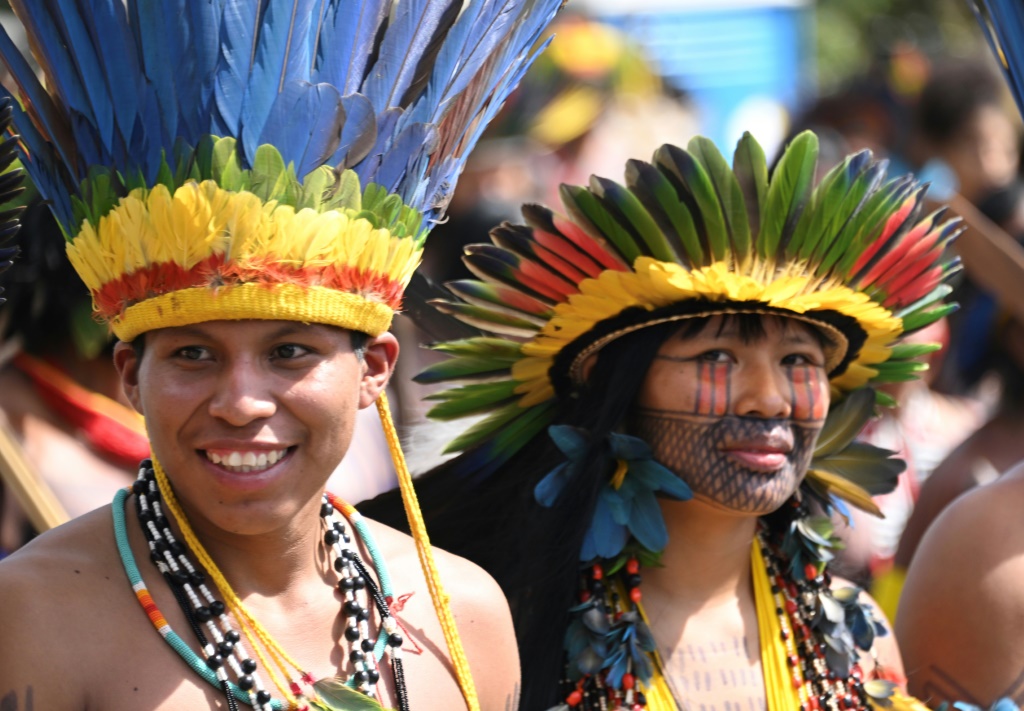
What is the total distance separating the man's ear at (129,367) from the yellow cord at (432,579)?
1.54ft

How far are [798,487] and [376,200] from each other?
1.52 metres

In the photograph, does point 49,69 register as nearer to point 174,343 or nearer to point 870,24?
point 174,343

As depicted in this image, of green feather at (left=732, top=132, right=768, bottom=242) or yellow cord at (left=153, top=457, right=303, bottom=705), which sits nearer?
yellow cord at (left=153, top=457, right=303, bottom=705)

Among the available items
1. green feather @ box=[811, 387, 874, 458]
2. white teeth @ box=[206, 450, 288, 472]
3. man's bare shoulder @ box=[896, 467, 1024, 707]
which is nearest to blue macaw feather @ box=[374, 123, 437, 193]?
white teeth @ box=[206, 450, 288, 472]

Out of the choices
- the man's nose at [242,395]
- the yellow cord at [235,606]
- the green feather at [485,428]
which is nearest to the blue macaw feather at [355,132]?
the man's nose at [242,395]

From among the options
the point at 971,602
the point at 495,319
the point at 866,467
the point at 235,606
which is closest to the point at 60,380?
the point at 495,319

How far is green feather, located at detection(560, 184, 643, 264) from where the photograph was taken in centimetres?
328

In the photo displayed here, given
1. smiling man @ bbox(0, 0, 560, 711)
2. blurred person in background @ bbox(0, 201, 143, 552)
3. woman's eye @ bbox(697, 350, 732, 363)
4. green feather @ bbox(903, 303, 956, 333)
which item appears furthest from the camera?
blurred person in background @ bbox(0, 201, 143, 552)

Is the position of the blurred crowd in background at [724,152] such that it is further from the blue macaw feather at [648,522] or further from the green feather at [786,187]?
the green feather at [786,187]

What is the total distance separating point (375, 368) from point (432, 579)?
44cm

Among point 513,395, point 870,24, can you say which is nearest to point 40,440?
point 513,395

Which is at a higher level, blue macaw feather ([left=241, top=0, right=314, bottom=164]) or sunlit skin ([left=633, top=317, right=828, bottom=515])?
blue macaw feather ([left=241, top=0, right=314, bottom=164])

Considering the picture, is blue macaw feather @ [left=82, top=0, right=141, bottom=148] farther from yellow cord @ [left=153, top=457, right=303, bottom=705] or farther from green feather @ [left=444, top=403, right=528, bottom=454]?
green feather @ [left=444, top=403, right=528, bottom=454]

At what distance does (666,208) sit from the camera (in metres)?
3.24
